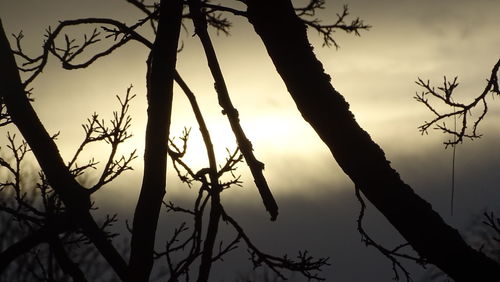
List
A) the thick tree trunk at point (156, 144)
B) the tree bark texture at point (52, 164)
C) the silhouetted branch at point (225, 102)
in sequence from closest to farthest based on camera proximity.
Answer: the thick tree trunk at point (156, 144) < the silhouetted branch at point (225, 102) < the tree bark texture at point (52, 164)

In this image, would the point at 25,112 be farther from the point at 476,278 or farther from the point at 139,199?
the point at 476,278

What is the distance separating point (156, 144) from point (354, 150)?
1.17m

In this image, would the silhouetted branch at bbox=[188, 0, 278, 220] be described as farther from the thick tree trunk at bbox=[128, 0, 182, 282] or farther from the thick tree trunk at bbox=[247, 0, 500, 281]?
the thick tree trunk at bbox=[247, 0, 500, 281]

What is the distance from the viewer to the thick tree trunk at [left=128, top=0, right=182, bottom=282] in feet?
8.50

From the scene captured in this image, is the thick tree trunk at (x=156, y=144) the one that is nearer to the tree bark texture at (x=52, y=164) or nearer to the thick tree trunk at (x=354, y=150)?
the thick tree trunk at (x=354, y=150)

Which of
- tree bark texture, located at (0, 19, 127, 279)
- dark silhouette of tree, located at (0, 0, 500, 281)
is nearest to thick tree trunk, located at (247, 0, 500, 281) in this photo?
dark silhouette of tree, located at (0, 0, 500, 281)

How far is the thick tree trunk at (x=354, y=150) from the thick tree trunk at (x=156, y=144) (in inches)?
28.2

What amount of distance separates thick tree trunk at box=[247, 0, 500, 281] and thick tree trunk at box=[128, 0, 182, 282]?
72 centimetres

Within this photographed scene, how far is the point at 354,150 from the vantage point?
3248 mm

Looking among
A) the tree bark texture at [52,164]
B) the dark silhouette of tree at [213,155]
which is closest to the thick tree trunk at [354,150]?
the dark silhouette of tree at [213,155]

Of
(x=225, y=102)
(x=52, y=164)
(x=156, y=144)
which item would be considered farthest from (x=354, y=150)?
(x=52, y=164)

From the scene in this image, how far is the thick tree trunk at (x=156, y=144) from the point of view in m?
2.59

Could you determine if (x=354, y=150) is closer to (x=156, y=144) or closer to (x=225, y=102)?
(x=225, y=102)

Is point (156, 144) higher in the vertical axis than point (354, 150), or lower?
→ lower
